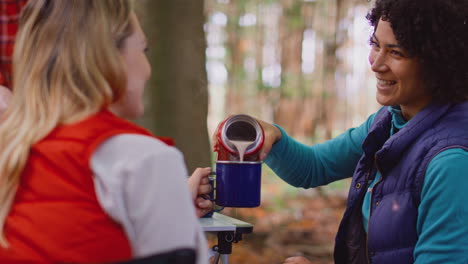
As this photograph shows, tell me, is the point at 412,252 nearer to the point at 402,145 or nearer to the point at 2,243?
the point at 402,145

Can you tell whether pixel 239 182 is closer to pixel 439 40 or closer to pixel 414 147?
pixel 414 147

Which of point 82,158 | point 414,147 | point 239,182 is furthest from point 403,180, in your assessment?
point 82,158

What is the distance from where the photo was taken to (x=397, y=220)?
166 cm

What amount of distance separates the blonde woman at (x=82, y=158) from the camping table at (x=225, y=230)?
0.61 m

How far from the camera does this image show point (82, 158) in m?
1.01

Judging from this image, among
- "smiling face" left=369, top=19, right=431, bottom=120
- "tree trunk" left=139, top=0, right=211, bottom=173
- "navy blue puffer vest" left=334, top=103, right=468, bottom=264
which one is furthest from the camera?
"tree trunk" left=139, top=0, right=211, bottom=173

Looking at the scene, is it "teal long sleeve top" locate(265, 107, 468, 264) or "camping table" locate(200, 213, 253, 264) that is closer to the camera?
"teal long sleeve top" locate(265, 107, 468, 264)

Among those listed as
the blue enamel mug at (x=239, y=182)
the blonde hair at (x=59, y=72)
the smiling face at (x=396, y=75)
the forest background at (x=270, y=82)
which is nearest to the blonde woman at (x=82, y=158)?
the blonde hair at (x=59, y=72)

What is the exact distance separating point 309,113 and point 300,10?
2162 mm

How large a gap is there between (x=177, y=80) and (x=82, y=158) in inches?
100

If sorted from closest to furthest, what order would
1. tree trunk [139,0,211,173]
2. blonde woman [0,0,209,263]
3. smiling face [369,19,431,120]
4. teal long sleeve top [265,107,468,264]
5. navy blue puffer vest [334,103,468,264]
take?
blonde woman [0,0,209,263]
teal long sleeve top [265,107,468,264]
navy blue puffer vest [334,103,468,264]
smiling face [369,19,431,120]
tree trunk [139,0,211,173]

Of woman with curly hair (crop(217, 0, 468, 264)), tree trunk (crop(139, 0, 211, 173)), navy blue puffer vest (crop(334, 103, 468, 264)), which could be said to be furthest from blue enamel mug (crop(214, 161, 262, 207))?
tree trunk (crop(139, 0, 211, 173))

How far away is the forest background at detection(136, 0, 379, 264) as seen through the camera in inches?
139

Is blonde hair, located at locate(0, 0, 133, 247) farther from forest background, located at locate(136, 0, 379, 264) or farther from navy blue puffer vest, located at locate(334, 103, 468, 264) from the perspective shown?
forest background, located at locate(136, 0, 379, 264)
